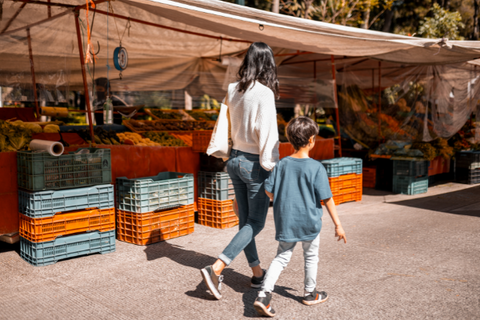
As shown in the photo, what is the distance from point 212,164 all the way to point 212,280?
2739 mm

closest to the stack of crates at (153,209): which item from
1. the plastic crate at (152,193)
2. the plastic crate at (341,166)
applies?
the plastic crate at (152,193)

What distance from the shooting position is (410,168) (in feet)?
27.9

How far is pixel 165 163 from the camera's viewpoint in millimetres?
6027

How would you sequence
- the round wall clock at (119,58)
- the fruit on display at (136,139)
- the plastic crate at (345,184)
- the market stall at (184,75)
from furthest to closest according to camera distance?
1. the plastic crate at (345,184)
2. the fruit on display at (136,139)
3. the round wall clock at (119,58)
4. the market stall at (184,75)

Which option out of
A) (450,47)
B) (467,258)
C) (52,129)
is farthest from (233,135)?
(450,47)

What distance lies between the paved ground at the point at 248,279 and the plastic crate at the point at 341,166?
1624 mm

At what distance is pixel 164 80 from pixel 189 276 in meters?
5.89

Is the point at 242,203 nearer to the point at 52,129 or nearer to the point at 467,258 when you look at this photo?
the point at 467,258

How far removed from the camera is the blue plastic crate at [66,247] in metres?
4.38

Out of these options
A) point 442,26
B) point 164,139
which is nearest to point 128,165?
point 164,139

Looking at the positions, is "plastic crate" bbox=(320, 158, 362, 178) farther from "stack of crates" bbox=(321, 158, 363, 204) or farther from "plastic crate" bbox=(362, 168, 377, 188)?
"plastic crate" bbox=(362, 168, 377, 188)

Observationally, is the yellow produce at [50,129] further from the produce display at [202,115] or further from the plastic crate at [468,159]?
the plastic crate at [468,159]

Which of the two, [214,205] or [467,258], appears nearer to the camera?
[467,258]

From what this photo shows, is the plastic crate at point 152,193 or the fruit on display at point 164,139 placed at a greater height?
the fruit on display at point 164,139
